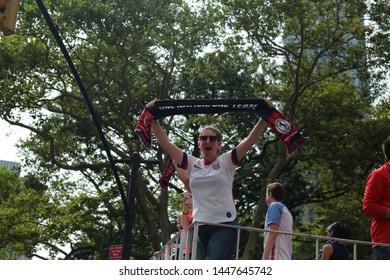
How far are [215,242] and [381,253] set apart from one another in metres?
1.51

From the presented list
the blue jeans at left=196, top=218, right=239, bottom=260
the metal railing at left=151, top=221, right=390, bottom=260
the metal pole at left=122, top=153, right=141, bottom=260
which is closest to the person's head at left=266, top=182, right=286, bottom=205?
the metal railing at left=151, top=221, right=390, bottom=260

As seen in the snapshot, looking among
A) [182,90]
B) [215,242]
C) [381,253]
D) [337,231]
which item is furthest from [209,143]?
[182,90]

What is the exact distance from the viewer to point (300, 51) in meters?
26.6

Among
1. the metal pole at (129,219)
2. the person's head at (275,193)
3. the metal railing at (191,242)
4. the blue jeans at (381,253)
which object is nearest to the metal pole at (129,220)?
the metal pole at (129,219)

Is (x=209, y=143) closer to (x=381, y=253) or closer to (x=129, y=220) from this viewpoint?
(x=381, y=253)

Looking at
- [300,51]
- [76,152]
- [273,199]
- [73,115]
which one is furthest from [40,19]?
[273,199]

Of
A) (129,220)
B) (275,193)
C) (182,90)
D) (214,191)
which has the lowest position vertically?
(214,191)

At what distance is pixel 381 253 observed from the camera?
6531 millimetres

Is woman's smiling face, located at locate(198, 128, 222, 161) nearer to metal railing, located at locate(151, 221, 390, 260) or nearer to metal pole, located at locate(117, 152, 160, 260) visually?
metal railing, located at locate(151, 221, 390, 260)

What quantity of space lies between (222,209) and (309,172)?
26.1 m

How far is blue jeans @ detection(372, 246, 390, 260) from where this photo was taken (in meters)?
6.49

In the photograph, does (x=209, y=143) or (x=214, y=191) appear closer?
(x=214, y=191)
